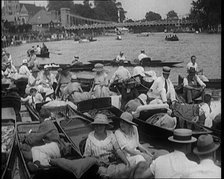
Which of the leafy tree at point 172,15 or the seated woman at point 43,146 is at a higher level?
the leafy tree at point 172,15

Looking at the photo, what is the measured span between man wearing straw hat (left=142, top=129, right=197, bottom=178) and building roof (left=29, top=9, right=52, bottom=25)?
547cm

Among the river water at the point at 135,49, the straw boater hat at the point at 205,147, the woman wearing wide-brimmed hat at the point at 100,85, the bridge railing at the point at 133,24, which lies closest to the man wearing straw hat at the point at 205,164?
the straw boater hat at the point at 205,147

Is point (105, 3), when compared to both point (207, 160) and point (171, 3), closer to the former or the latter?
point (171, 3)

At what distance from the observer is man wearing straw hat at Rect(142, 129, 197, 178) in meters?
3.23

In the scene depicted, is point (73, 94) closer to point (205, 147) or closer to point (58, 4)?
point (58, 4)

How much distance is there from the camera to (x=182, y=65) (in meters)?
14.9

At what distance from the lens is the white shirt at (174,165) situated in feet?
10.6

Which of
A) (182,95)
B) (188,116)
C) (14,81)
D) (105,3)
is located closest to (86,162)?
(188,116)

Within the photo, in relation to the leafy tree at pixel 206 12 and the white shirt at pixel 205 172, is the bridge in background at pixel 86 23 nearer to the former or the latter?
the leafy tree at pixel 206 12

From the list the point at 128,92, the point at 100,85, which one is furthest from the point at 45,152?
the point at 128,92

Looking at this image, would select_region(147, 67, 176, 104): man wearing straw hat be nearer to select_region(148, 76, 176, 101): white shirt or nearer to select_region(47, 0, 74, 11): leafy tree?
select_region(148, 76, 176, 101): white shirt

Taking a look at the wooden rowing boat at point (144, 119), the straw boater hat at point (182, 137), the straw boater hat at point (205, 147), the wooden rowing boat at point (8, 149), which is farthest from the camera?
the wooden rowing boat at point (144, 119)

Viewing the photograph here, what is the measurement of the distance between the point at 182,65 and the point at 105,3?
27.0 ft

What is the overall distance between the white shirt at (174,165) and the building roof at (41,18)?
5570 millimetres
